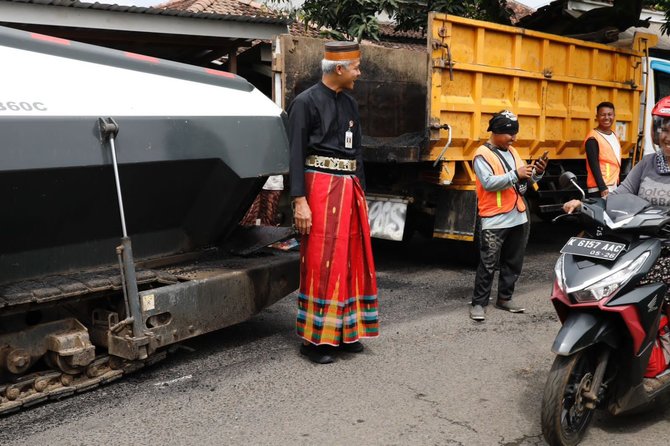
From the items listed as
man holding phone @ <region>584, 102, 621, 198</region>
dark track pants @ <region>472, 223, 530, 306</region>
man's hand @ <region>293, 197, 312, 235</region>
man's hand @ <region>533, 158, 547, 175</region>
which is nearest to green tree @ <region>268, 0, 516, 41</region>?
man holding phone @ <region>584, 102, 621, 198</region>

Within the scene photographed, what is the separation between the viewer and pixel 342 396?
152 inches

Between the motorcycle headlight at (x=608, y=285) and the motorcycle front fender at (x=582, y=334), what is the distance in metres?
0.08

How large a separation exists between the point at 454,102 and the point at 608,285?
362cm

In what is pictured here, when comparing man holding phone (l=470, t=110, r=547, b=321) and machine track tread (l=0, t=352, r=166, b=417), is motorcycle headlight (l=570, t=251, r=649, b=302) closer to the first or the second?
man holding phone (l=470, t=110, r=547, b=321)

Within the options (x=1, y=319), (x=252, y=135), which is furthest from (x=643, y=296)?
(x=1, y=319)

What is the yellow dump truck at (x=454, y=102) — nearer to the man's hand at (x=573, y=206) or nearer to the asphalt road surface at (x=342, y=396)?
the asphalt road surface at (x=342, y=396)

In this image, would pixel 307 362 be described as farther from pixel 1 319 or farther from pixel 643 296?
pixel 643 296

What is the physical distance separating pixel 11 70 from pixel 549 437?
2888mm

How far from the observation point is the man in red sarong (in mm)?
4285

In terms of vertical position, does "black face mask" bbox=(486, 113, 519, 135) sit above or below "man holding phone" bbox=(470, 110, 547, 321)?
above

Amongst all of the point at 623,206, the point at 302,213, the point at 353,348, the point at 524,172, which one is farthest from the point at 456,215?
the point at 623,206

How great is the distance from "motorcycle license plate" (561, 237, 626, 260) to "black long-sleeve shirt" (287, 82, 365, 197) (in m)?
1.59

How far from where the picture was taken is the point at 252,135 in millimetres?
4469

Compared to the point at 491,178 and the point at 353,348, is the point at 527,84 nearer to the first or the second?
the point at 491,178
